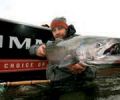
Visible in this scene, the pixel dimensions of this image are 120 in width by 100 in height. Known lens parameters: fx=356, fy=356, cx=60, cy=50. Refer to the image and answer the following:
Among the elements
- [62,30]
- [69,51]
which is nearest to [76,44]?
[69,51]

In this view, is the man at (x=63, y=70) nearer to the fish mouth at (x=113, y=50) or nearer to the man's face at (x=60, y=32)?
the man's face at (x=60, y=32)

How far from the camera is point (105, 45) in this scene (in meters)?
2.75

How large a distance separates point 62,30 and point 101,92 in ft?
2.24

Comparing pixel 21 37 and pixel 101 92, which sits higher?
pixel 21 37

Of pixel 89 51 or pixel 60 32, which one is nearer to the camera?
pixel 89 51

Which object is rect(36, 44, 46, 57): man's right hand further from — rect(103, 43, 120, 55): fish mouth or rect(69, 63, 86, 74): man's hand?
rect(103, 43, 120, 55): fish mouth

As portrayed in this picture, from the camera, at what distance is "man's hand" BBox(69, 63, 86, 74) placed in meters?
2.87

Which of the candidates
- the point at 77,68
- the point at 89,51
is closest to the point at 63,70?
the point at 77,68

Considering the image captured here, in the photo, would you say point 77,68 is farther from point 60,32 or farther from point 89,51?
point 60,32

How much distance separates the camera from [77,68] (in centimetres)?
291

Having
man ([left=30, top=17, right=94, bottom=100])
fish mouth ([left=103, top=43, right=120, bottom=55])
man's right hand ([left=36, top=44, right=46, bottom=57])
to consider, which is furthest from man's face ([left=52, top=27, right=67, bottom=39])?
fish mouth ([left=103, top=43, right=120, bottom=55])

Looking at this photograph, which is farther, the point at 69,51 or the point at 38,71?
the point at 38,71

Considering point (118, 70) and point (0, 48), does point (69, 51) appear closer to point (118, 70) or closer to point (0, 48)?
point (118, 70)

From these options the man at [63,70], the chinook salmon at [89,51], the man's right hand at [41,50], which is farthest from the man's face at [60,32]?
the chinook salmon at [89,51]
